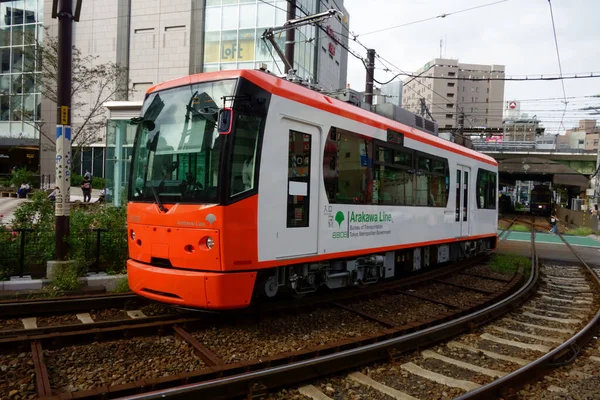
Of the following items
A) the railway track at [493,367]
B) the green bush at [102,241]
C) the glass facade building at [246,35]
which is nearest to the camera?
the railway track at [493,367]

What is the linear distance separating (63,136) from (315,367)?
19.0 feet

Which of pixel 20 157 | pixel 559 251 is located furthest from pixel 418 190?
pixel 20 157

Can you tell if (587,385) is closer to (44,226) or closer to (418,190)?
(418,190)

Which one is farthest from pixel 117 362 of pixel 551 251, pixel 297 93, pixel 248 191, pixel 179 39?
pixel 179 39

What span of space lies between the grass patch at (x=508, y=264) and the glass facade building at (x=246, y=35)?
1888 centimetres

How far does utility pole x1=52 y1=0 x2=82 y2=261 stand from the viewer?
25.2 ft

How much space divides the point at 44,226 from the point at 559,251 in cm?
1785

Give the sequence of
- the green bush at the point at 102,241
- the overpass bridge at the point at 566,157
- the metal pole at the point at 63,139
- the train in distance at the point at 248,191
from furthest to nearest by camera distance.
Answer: the overpass bridge at the point at 566,157 < the green bush at the point at 102,241 < the metal pole at the point at 63,139 < the train in distance at the point at 248,191

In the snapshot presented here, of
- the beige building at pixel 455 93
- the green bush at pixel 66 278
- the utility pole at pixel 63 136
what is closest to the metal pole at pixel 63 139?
the utility pole at pixel 63 136

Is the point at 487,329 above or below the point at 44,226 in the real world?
below

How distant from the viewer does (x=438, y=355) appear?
561cm

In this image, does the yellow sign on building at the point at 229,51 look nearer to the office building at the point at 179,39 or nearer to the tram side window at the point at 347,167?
the office building at the point at 179,39

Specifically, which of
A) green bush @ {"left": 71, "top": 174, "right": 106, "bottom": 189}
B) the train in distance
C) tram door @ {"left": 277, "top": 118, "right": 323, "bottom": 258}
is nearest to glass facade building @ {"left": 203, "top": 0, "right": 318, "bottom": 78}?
green bush @ {"left": 71, "top": 174, "right": 106, "bottom": 189}

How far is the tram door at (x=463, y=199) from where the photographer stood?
11.9 meters
